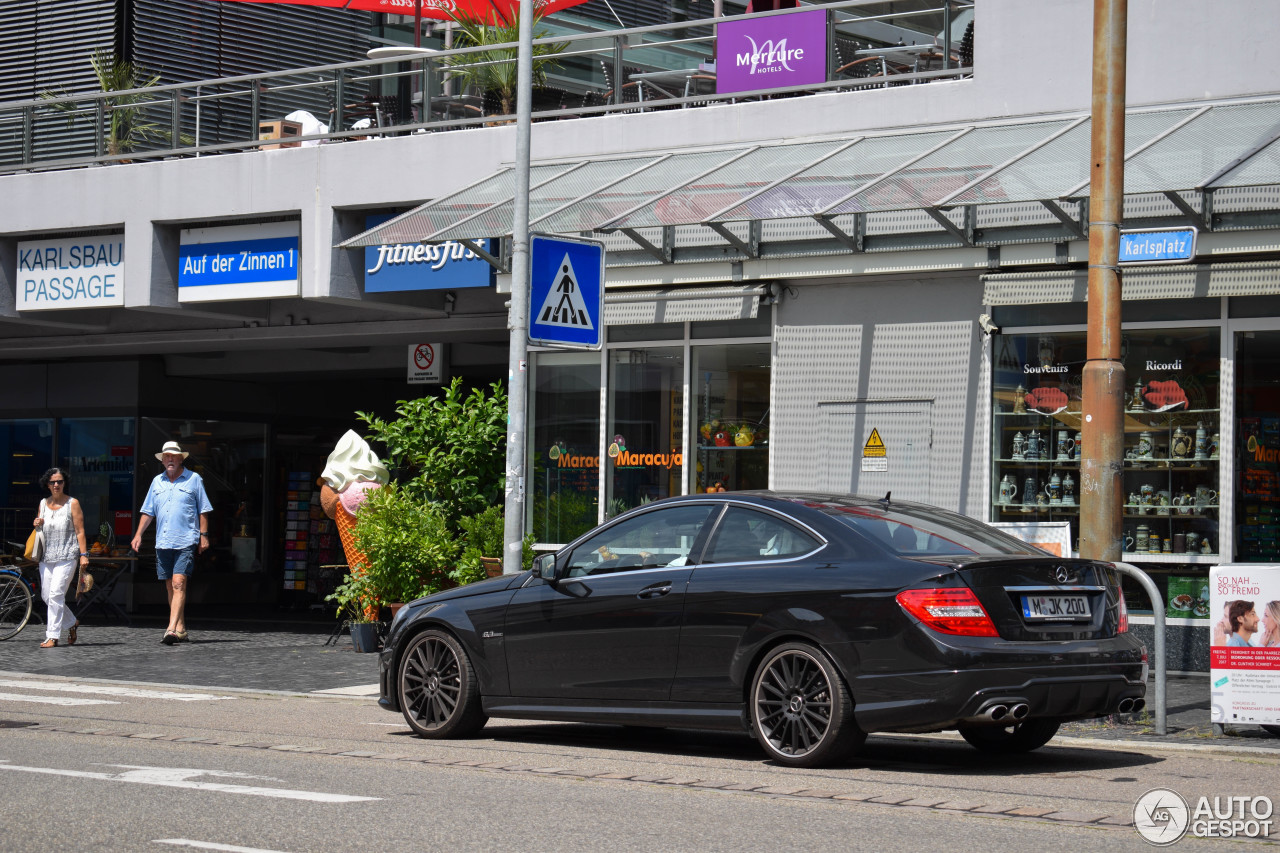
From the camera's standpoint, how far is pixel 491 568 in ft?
49.4

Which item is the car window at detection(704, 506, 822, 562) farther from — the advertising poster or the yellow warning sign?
the yellow warning sign

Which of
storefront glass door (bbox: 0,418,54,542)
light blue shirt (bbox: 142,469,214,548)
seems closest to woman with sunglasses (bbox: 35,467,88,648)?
light blue shirt (bbox: 142,469,214,548)

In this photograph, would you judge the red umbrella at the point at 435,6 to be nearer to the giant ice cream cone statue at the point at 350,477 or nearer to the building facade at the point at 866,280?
the building facade at the point at 866,280

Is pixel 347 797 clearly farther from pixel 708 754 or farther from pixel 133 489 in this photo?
pixel 133 489

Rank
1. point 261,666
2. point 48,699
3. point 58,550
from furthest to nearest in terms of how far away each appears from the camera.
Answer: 1. point 58,550
2. point 261,666
3. point 48,699

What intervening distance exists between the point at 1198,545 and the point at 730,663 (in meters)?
6.25

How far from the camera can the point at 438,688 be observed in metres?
9.48

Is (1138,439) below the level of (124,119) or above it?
below

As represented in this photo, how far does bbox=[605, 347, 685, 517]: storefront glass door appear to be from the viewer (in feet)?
50.8

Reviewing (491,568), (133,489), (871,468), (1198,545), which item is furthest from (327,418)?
(1198,545)

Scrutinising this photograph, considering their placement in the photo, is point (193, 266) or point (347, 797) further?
point (193, 266)

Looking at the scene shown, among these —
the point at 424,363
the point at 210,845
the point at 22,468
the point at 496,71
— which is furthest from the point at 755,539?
the point at 22,468

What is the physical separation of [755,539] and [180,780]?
123 inches

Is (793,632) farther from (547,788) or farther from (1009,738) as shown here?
(1009,738)
